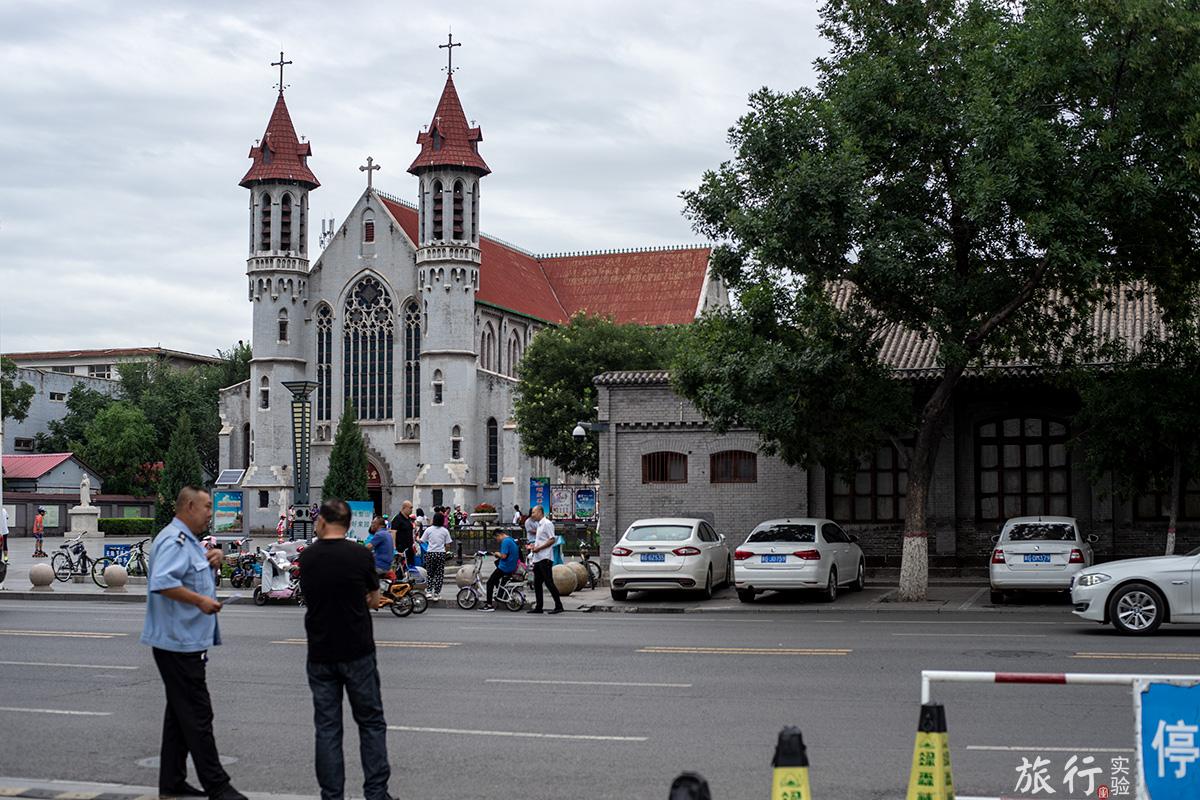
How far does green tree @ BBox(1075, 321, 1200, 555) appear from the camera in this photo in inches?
1006

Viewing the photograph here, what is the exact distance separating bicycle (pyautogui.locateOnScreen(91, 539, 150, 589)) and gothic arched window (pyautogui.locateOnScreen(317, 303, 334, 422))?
128 ft

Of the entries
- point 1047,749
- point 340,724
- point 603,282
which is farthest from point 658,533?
point 603,282

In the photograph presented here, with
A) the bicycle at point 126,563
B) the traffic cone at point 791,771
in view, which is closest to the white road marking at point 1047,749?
the traffic cone at point 791,771

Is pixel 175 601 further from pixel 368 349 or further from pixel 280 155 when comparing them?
pixel 280 155

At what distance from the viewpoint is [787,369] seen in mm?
24859

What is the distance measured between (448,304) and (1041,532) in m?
48.8

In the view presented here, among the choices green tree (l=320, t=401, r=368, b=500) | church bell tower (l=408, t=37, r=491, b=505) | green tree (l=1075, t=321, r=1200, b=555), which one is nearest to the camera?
green tree (l=1075, t=321, r=1200, b=555)

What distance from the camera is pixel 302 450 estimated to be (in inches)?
1334

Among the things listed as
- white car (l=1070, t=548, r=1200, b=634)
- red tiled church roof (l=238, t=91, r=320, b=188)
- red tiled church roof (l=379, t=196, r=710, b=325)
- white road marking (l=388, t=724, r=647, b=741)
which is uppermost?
red tiled church roof (l=238, t=91, r=320, b=188)

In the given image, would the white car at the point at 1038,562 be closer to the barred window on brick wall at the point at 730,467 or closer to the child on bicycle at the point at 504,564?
the child on bicycle at the point at 504,564

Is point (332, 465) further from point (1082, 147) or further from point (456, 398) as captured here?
point (1082, 147)

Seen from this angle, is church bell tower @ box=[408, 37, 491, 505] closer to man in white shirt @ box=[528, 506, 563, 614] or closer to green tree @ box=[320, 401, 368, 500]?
green tree @ box=[320, 401, 368, 500]

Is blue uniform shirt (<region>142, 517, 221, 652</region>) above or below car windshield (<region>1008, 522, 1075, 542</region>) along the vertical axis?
A: above

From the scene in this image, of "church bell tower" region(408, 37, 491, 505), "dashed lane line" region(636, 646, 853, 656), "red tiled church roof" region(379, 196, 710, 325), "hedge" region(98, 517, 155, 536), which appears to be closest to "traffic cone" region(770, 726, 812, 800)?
"dashed lane line" region(636, 646, 853, 656)
